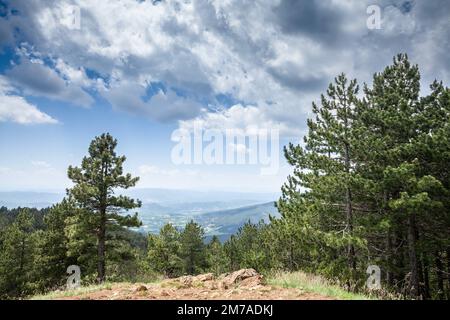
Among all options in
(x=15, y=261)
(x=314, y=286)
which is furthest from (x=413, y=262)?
(x=15, y=261)

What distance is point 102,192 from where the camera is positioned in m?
18.5

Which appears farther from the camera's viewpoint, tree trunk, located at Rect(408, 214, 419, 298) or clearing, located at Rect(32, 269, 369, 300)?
tree trunk, located at Rect(408, 214, 419, 298)

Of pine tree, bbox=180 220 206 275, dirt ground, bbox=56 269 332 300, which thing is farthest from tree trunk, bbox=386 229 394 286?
pine tree, bbox=180 220 206 275

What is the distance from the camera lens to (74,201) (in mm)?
19422

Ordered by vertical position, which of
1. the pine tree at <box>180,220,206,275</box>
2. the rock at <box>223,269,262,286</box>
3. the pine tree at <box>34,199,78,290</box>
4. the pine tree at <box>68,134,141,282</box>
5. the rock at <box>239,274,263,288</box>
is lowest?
the pine tree at <box>180,220,206,275</box>

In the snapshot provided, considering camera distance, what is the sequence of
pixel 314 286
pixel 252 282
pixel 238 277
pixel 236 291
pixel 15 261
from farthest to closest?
pixel 15 261 < pixel 238 277 < pixel 252 282 < pixel 314 286 < pixel 236 291

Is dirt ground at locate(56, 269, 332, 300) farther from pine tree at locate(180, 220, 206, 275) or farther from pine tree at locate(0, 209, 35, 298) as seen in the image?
pine tree at locate(180, 220, 206, 275)

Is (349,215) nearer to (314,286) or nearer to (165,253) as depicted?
(314,286)

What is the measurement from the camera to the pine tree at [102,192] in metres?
18.4

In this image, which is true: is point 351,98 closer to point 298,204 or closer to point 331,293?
point 298,204

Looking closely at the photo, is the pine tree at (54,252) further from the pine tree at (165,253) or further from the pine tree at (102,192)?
the pine tree at (165,253)

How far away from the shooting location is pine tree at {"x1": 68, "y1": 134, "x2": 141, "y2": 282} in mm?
18406

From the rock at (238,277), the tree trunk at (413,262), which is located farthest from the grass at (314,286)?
the tree trunk at (413,262)
